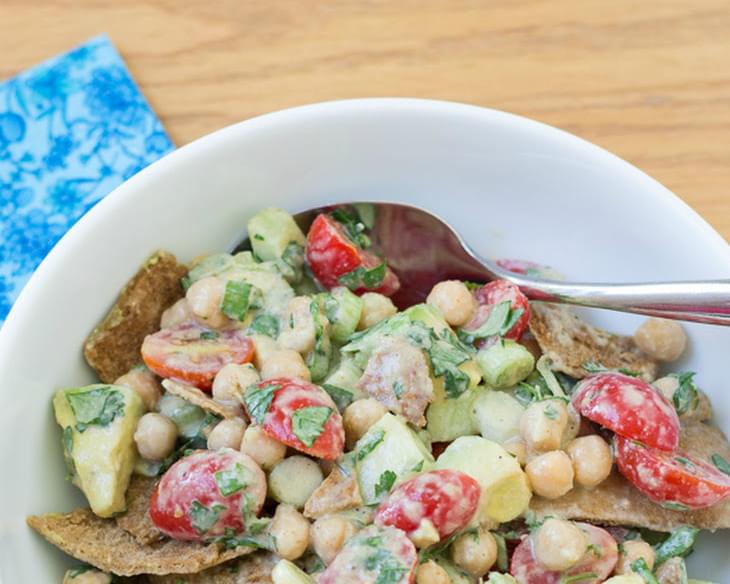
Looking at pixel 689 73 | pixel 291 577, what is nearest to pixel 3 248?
pixel 291 577

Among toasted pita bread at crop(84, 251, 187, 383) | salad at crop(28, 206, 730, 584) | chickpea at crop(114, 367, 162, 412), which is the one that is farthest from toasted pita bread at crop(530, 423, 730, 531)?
toasted pita bread at crop(84, 251, 187, 383)

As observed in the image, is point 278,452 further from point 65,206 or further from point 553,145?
point 65,206

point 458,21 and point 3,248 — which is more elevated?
point 458,21

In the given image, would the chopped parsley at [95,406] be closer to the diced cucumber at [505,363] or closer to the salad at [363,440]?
the salad at [363,440]

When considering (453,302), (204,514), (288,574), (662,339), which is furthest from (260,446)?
(662,339)

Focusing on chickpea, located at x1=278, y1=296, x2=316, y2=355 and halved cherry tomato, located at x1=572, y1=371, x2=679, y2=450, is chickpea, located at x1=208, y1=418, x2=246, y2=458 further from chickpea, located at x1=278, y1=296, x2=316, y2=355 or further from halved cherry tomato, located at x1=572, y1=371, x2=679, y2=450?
halved cherry tomato, located at x1=572, y1=371, x2=679, y2=450

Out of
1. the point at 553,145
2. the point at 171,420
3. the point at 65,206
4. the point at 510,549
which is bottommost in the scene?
the point at 510,549
